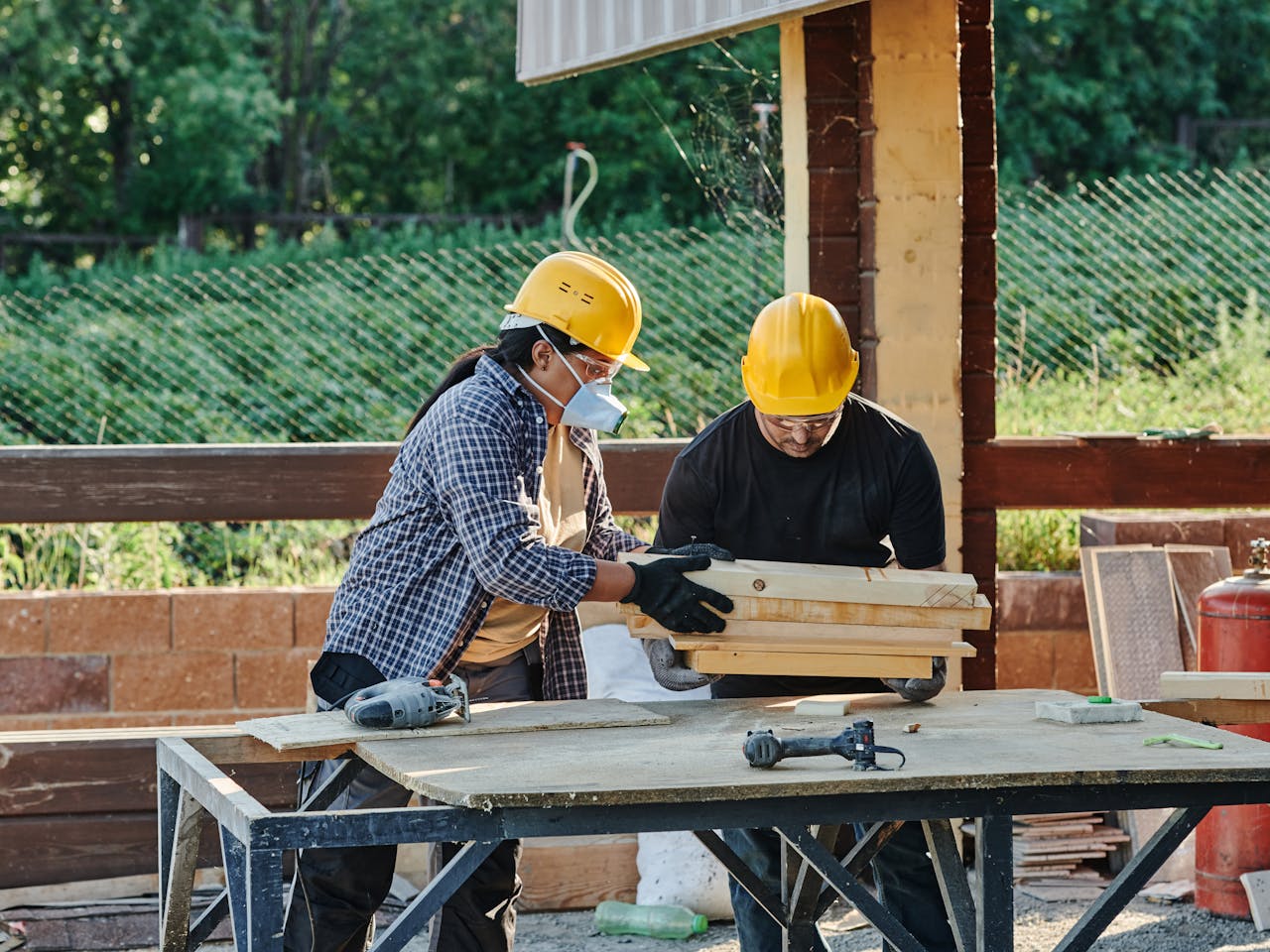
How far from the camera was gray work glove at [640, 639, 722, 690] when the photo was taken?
395 centimetres

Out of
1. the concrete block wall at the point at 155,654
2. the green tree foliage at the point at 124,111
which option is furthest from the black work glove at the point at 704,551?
the green tree foliage at the point at 124,111

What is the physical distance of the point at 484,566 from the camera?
3.64 meters

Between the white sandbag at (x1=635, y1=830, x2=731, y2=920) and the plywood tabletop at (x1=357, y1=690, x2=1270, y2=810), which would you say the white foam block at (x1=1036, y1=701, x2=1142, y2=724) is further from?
the white sandbag at (x1=635, y1=830, x2=731, y2=920)

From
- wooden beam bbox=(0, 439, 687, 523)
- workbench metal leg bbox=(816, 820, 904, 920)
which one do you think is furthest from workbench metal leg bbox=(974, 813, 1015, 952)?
wooden beam bbox=(0, 439, 687, 523)

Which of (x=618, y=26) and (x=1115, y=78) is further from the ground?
(x=1115, y=78)

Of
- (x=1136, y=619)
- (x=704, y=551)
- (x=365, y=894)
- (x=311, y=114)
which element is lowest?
(x=365, y=894)

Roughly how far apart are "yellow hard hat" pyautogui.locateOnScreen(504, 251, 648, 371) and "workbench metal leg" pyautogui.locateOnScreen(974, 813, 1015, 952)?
145 centimetres

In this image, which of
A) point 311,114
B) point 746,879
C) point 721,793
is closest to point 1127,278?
point 746,879

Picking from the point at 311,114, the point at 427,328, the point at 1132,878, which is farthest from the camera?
the point at 311,114

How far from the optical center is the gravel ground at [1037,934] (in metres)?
5.22

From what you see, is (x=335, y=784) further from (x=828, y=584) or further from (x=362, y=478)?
(x=362, y=478)

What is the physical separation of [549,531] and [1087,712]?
141cm

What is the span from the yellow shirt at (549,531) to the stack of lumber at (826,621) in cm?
34

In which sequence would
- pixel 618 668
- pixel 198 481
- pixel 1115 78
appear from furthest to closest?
pixel 1115 78
pixel 198 481
pixel 618 668
